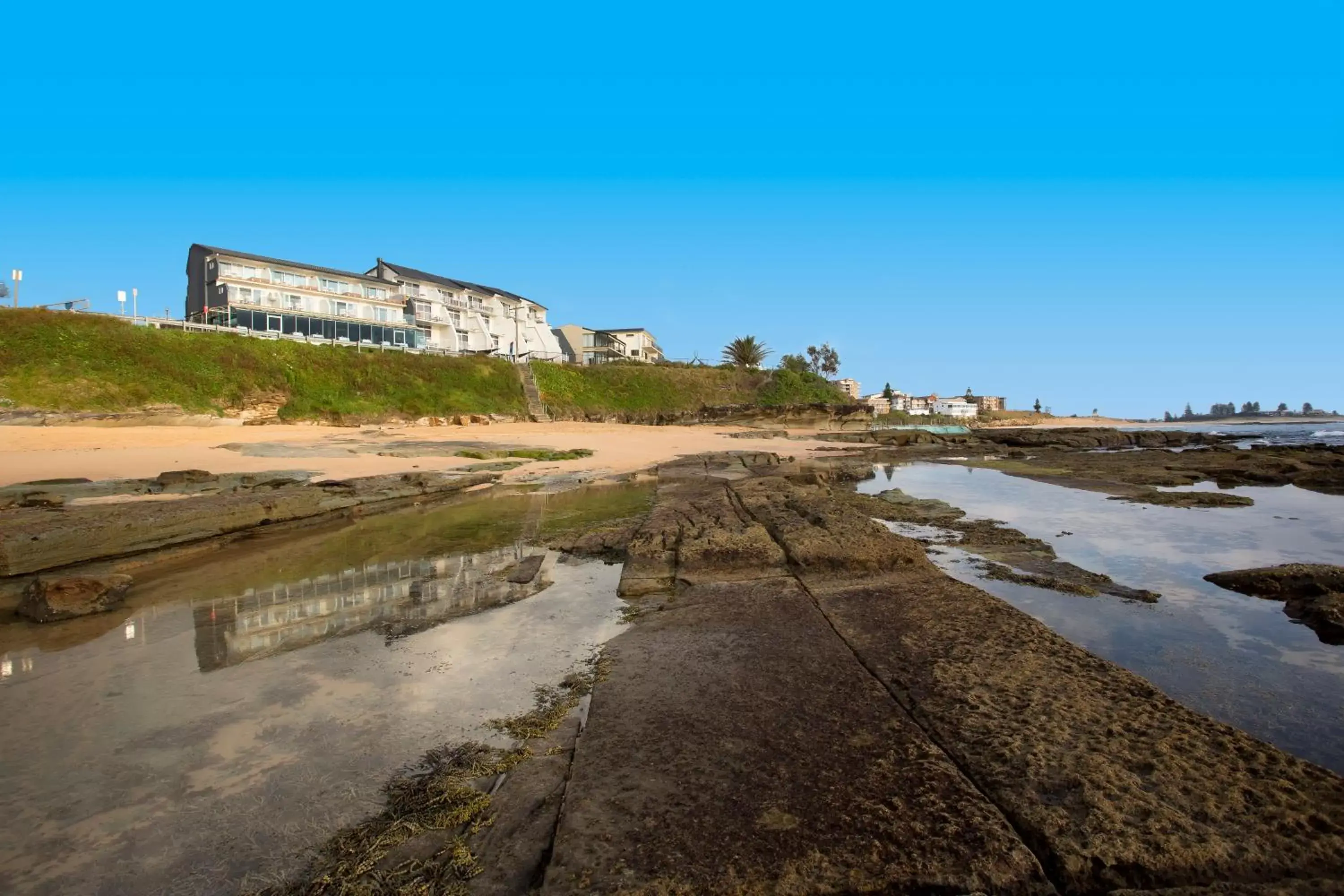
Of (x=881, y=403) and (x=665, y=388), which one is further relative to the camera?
(x=881, y=403)

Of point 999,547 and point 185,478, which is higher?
point 185,478

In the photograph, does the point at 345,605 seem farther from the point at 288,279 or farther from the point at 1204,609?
the point at 288,279

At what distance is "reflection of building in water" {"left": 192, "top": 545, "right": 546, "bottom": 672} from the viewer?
5703 mm

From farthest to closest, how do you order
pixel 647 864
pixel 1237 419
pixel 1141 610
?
pixel 1237 419, pixel 1141 610, pixel 647 864

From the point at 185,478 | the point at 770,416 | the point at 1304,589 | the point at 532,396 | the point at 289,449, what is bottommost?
the point at 1304,589

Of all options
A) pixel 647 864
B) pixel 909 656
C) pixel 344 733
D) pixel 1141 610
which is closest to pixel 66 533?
pixel 344 733

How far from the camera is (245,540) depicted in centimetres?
1036

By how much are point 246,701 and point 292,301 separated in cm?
5346

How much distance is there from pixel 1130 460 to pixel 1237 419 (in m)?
228

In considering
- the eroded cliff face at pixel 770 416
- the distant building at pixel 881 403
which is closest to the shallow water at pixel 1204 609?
the eroded cliff face at pixel 770 416

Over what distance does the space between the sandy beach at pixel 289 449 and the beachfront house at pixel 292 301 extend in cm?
1925

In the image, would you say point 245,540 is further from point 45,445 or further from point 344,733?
point 45,445

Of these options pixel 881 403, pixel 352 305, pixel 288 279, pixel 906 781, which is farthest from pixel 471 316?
pixel 881 403

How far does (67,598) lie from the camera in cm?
657
